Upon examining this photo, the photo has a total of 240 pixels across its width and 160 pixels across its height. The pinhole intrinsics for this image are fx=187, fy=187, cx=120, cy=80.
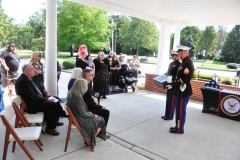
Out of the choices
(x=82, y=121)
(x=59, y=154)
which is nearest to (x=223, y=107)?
(x=82, y=121)

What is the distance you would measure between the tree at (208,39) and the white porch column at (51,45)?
109 ft

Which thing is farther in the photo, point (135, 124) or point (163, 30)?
point (163, 30)

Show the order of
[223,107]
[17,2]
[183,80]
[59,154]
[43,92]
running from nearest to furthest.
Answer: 1. [59,154]
2. [183,80]
3. [43,92]
4. [223,107]
5. [17,2]

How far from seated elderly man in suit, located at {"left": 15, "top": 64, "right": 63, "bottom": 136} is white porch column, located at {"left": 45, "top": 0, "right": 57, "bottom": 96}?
1736mm

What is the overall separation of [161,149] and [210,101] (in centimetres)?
264

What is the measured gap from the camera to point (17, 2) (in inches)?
1021

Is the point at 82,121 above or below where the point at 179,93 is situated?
below

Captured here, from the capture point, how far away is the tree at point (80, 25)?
17.2m

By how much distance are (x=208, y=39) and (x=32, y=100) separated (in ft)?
115

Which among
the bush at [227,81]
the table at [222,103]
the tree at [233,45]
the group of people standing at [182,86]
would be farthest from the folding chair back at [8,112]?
the tree at [233,45]

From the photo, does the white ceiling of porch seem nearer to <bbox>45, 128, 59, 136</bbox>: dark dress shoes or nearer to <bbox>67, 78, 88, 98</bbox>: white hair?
<bbox>67, 78, 88, 98</bbox>: white hair

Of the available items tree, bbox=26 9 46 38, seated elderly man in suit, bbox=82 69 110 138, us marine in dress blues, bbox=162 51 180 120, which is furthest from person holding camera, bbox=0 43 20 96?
tree, bbox=26 9 46 38

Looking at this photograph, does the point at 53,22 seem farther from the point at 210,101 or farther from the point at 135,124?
the point at 210,101

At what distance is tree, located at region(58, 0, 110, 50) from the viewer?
17.2 meters
